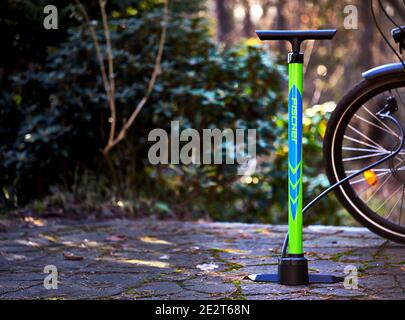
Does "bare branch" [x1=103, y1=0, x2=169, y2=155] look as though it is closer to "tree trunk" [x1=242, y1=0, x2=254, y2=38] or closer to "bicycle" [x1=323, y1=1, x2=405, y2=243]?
"bicycle" [x1=323, y1=1, x2=405, y2=243]

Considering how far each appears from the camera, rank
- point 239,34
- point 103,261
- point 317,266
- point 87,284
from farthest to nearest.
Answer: point 239,34
point 103,261
point 317,266
point 87,284

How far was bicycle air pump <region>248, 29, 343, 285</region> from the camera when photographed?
7.44 feet

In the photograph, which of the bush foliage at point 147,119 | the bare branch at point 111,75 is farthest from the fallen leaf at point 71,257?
the bare branch at point 111,75

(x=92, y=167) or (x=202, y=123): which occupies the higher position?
(x=202, y=123)

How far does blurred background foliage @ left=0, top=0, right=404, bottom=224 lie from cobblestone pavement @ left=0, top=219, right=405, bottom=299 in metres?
0.62

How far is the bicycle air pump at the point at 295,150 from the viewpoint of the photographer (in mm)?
2268

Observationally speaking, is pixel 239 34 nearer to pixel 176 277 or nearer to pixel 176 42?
pixel 176 42

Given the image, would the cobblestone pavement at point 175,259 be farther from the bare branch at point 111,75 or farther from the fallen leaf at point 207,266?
the bare branch at point 111,75

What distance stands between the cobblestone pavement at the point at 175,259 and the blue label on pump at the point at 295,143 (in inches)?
13.5
